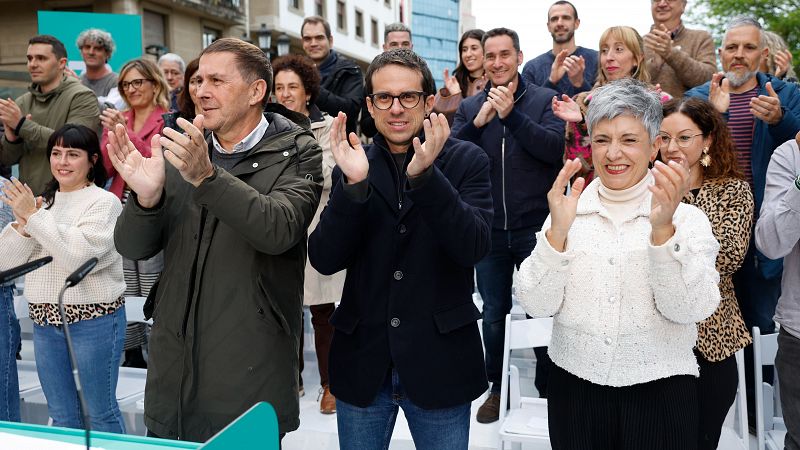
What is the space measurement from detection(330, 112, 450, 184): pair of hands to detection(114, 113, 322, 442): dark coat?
0.24 m

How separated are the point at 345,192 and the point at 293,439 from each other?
2.31 meters

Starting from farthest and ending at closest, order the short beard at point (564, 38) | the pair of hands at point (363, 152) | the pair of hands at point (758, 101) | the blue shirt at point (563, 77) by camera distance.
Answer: the short beard at point (564, 38), the blue shirt at point (563, 77), the pair of hands at point (758, 101), the pair of hands at point (363, 152)

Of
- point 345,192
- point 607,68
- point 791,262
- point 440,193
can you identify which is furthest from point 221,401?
point 607,68

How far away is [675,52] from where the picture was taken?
4.36 metres

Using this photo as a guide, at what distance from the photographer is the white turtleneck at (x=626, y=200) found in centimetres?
217

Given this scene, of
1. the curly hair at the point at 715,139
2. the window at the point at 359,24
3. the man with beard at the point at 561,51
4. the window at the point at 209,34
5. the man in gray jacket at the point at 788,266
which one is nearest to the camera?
the man in gray jacket at the point at 788,266

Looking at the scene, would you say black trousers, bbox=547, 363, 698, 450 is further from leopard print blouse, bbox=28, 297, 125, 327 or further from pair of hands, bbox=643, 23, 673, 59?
pair of hands, bbox=643, 23, 673, 59

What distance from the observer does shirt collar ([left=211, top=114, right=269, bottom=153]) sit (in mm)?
2281

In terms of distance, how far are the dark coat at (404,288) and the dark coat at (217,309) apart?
0.17m

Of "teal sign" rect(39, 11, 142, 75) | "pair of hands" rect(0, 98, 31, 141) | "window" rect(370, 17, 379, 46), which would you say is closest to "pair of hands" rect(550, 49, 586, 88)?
"pair of hands" rect(0, 98, 31, 141)

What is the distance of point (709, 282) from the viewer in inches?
78.4

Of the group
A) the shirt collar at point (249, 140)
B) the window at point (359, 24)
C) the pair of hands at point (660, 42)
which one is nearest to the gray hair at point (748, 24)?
the pair of hands at point (660, 42)

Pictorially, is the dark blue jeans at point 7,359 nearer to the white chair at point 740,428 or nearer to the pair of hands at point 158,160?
the pair of hands at point 158,160

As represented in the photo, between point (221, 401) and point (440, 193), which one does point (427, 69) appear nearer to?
point (440, 193)
